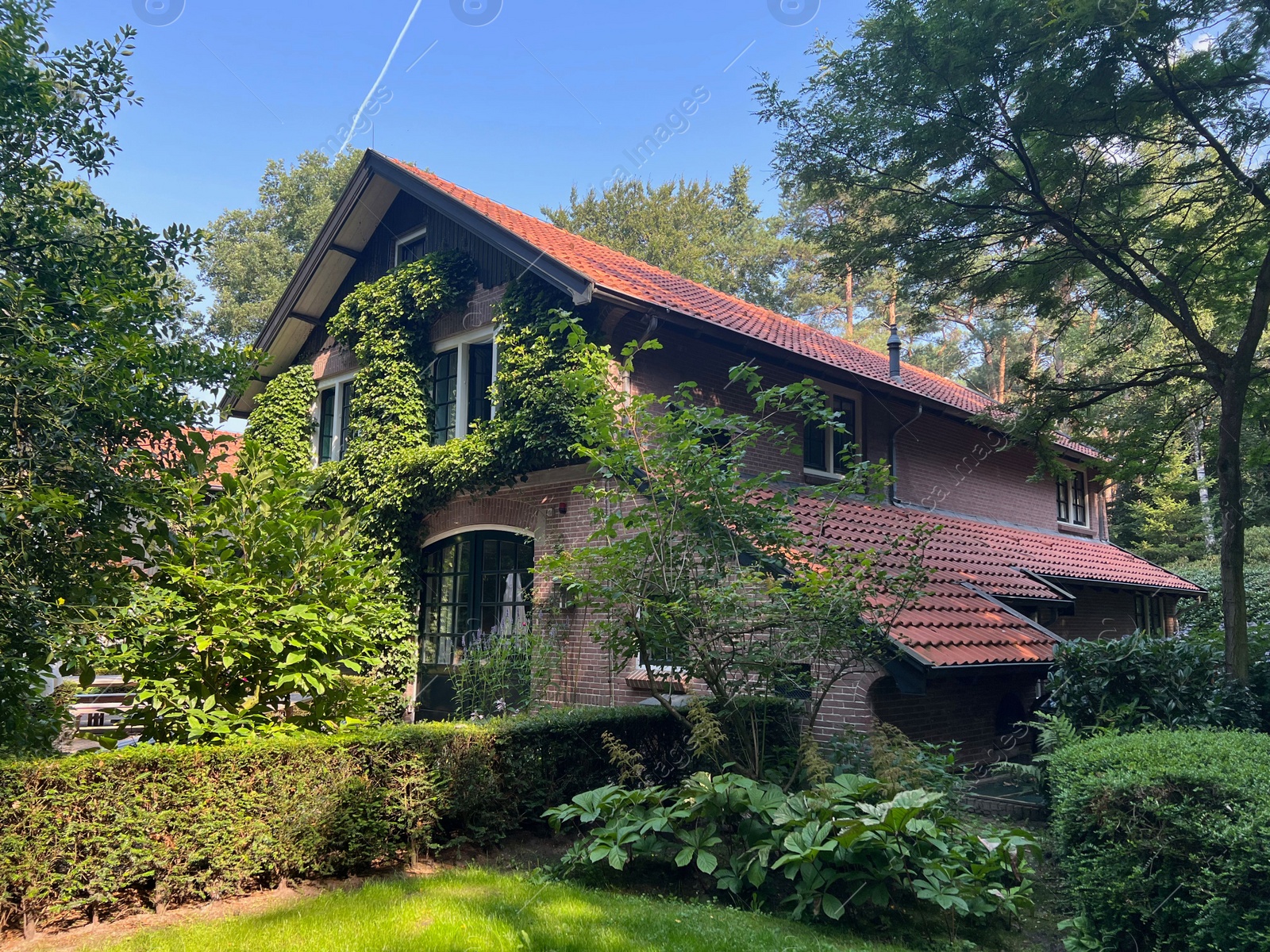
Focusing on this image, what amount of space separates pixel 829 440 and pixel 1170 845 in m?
9.62

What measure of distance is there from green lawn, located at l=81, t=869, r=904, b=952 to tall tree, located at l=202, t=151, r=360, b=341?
119ft

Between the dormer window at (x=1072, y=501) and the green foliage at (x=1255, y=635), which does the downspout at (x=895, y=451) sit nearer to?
the green foliage at (x=1255, y=635)

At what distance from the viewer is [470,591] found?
13766 millimetres

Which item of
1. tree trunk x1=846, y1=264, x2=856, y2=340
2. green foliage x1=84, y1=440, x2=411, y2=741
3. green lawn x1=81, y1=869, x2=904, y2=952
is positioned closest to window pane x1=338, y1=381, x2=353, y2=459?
green foliage x1=84, y1=440, x2=411, y2=741

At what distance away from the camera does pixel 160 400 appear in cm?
616

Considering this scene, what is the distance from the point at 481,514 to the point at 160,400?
7.43m

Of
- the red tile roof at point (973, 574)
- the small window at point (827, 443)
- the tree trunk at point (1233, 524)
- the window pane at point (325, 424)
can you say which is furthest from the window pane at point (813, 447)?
the window pane at point (325, 424)

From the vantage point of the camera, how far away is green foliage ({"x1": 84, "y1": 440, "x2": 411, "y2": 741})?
632 cm

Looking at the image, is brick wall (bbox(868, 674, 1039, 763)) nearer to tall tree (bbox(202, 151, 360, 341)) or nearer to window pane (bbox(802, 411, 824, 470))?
window pane (bbox(802, 411, 824, 470))

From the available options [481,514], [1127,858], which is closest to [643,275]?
[481,514]

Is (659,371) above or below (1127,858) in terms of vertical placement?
above

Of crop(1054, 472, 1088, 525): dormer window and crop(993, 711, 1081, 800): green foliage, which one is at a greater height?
crop(1054, 472, 1088, 525): dormer window

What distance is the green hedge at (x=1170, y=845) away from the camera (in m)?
4.44

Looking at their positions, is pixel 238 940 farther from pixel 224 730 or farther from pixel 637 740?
pixel 637 740
